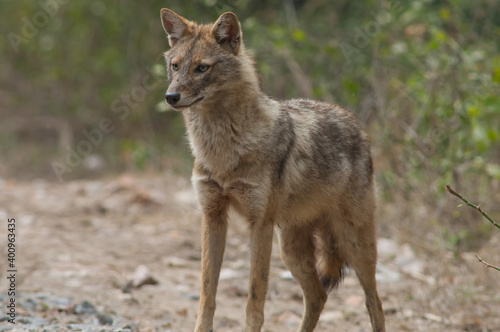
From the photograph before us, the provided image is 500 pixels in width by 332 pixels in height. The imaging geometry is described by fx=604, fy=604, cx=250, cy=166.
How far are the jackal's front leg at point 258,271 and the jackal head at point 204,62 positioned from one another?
0.99 metres

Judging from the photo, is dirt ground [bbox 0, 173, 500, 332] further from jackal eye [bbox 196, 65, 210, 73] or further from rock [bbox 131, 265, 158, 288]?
jackal eye [bbox 196, 65, 210, 73]

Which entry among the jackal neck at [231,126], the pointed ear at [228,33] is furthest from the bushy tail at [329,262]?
the pointed ear at [228,33]

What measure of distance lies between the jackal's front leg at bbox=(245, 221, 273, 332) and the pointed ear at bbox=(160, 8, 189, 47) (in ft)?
5.27

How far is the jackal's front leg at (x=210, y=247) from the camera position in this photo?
14.3 ft

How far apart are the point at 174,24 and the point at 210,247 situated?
1.74 m

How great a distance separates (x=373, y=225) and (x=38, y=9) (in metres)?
10.4

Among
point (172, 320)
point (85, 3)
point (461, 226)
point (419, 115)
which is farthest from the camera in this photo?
point (85, 3)

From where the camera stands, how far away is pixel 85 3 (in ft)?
40.3

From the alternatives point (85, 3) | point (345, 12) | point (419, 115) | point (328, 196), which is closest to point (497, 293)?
point (328, 196)

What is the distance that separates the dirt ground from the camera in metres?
5.22

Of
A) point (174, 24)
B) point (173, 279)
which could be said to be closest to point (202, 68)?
point (174, 24)

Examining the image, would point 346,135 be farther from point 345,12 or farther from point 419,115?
point 345,12

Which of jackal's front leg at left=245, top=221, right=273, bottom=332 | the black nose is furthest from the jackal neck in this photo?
jackal's front leg at left=245, top=221, right=273, bottom=332

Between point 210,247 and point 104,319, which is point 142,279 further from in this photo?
point 210,247
